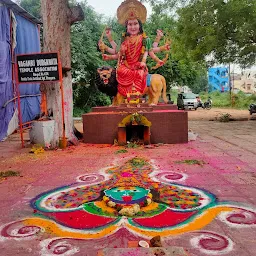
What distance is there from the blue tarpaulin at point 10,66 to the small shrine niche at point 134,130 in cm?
444

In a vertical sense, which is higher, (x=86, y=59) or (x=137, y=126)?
(x=86, y=59)

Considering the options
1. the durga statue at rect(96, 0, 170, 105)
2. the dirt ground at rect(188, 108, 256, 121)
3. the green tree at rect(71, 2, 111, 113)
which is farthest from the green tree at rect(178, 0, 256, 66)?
the green tree at rect(71, 2, 111, 113)

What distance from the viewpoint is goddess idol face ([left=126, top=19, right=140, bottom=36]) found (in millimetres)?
10133

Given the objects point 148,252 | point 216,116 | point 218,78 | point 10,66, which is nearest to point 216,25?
point 216,116

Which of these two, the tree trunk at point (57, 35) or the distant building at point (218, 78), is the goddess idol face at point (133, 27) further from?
the distant building at point (218, 78)

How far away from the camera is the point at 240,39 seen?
1193cm

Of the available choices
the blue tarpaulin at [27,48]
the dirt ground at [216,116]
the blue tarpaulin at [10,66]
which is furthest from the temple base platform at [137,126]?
the dirt ground at [216,116]

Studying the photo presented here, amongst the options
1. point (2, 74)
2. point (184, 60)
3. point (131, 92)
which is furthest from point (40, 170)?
point (184, 60)

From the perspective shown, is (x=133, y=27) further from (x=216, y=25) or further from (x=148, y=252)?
(x=148, y=252)

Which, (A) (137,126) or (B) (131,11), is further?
(B) (131,11)

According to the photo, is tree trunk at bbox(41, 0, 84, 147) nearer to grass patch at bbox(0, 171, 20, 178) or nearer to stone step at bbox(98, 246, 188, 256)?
grass patch at bbox(0, 171, 20, 178)

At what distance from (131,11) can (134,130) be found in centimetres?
404

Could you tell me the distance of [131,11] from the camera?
1017 cm

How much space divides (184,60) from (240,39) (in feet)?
11.5
